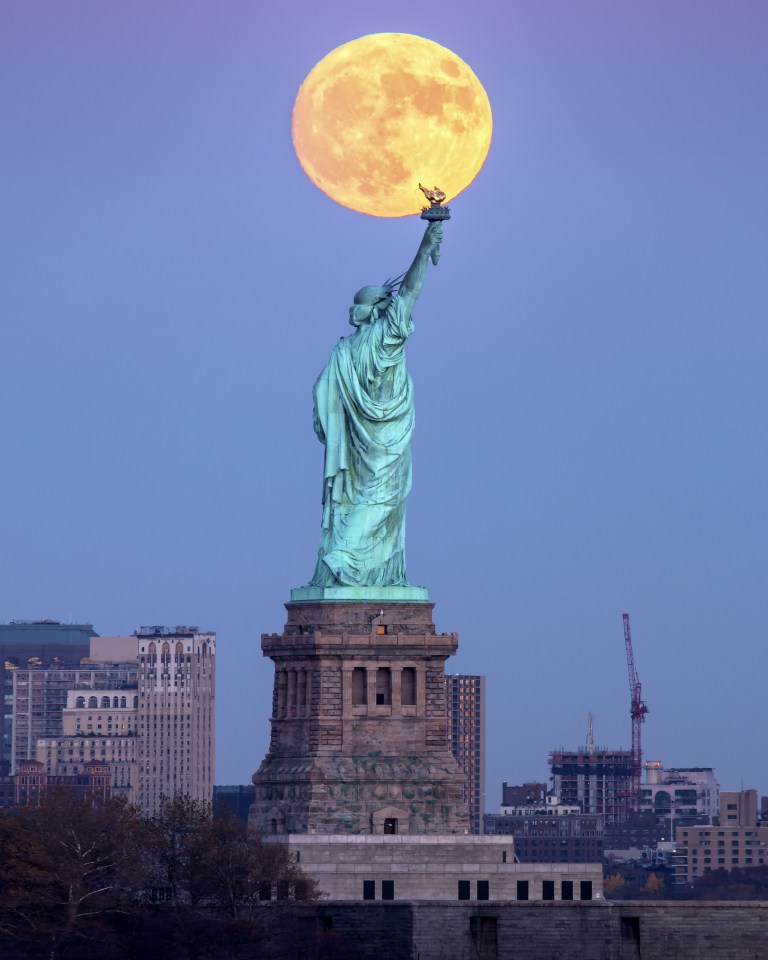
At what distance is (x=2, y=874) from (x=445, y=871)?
1672 cm

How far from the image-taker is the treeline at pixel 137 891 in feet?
463

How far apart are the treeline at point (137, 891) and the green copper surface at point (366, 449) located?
38.0 feet

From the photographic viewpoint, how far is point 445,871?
473 ft

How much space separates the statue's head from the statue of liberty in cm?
4

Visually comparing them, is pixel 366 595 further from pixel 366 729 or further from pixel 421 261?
pixel 421 261

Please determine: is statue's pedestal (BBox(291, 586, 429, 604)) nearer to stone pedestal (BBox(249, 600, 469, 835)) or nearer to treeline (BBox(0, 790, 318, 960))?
stone pedestal (BBox(249, 600, 469, 835))

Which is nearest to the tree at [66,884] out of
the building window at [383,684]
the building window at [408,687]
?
the building window at [383,684]

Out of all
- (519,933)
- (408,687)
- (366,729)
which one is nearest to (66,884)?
(366,729)

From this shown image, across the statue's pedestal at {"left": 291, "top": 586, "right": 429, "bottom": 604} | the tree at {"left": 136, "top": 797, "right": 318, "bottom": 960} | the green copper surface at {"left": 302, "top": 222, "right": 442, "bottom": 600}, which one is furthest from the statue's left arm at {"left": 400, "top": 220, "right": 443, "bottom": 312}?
the tree at {"left": 136, "top": 797, "right": 318, "bottom": 960}

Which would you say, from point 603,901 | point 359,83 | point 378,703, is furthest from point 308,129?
point 603,901

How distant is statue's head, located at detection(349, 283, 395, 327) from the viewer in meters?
149

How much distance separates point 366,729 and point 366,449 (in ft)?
35.9

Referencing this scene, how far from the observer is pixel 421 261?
14750 cm

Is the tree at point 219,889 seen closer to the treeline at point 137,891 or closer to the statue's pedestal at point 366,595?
the treeline at point 137,891
